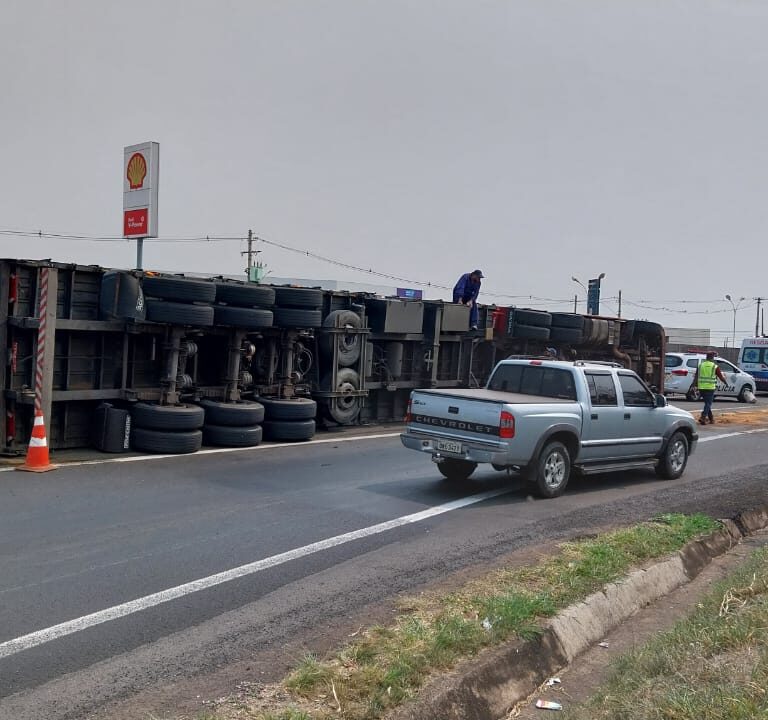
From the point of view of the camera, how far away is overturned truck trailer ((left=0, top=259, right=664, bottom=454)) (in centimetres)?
1235

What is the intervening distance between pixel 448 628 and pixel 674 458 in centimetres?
830

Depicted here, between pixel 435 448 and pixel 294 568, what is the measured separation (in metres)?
3.93

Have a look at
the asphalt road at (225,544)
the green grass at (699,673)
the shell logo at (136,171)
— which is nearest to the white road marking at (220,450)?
the asphalt road at (225,544)

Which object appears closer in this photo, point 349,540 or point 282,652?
point 282,652

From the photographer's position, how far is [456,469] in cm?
1188

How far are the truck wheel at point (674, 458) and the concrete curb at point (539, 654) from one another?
14.9ft

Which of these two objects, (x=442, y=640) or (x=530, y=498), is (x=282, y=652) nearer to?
(x=442, y=640)

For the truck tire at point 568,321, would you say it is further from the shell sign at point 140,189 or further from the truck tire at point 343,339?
the shell sign at point 140,189

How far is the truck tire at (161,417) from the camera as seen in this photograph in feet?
42.6

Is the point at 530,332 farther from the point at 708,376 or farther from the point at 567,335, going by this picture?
the point at 708,376

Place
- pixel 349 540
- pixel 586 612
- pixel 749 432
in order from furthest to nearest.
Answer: pixel 749 432, pixel 349 540, pixel 586 612

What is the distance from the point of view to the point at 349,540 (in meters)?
8.39

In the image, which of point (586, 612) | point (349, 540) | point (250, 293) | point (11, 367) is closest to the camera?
point (586, 612)

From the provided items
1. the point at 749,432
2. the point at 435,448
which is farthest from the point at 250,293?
the point at 749,432
